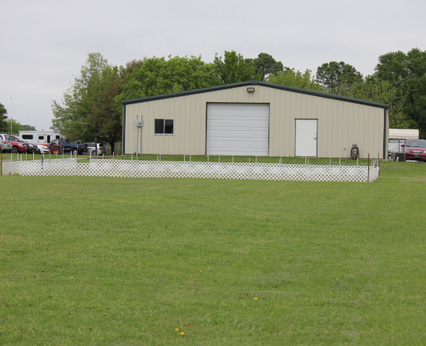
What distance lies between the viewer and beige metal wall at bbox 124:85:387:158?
97.9 feet

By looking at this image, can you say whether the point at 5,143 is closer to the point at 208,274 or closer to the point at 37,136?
the point at 37,136

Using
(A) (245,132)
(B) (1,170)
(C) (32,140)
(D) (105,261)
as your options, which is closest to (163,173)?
(B) (1,170)

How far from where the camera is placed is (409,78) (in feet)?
241

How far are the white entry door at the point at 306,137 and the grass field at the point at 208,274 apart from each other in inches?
721

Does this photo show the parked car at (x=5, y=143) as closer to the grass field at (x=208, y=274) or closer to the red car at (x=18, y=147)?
the red car at (x=18, y=147)

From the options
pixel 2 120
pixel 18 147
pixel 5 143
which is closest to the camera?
pixel 5 143

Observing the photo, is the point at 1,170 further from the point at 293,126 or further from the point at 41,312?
the point at 41,312

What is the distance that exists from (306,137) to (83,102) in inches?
1721

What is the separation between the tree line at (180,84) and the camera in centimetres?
5559

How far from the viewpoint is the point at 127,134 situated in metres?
31.5

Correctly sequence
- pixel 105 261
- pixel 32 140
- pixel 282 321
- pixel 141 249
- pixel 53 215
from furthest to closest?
pixel 32 140 < pixel 53 215 < pixel 141 249 < pixel 105 261 < pixel 282 321

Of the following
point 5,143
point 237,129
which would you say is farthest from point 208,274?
point 5,143

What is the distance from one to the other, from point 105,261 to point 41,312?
1.96 meters

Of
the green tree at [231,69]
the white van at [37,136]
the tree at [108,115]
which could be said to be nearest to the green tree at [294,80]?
the green tree at [231,69]
